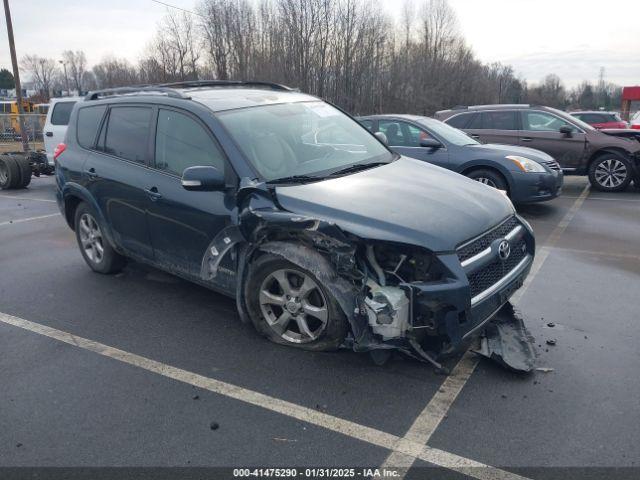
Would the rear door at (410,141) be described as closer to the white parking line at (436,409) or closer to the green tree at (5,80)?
the white parking line at (436,409)

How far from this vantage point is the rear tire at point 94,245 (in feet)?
18.0

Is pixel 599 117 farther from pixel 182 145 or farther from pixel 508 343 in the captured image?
pixel 182 145

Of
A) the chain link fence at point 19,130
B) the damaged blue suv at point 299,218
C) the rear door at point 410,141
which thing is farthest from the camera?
the chain link fence at point 19,130

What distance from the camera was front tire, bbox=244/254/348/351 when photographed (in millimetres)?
3520

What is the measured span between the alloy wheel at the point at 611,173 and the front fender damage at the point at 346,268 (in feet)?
29.8

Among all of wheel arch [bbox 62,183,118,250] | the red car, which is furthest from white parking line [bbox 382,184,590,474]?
the red car

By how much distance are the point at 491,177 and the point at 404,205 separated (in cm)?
537

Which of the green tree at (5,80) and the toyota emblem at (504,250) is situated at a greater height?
the green tree at (5,80)

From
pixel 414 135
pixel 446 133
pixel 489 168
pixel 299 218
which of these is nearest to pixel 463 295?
pixel 299 218

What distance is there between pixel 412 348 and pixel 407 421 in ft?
1.61

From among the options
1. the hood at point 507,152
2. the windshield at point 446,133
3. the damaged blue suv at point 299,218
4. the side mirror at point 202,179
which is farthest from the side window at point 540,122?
the side mirror at point 202,179

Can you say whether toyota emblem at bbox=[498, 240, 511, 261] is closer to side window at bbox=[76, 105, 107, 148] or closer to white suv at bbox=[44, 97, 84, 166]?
side window at bbox=[76, 105, 107, 148]

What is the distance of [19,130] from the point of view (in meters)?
18.1

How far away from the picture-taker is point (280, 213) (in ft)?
11.7
